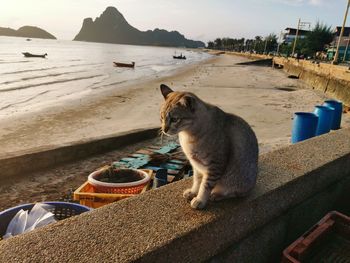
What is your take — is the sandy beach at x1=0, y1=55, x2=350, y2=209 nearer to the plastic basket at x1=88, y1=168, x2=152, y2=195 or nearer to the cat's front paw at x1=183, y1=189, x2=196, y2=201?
the plastic basket at x1=88, y1=168, x2=152, y2=195

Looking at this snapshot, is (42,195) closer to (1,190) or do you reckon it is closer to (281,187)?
(1,190)

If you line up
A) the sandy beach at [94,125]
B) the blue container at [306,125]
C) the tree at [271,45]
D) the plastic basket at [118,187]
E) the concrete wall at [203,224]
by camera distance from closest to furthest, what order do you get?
1. the concrete wall at [203,224]
2. the plastic basket at [118,187]
3. the sandy beach at [94,125]
4. the blue container at [306,125]
5. the tree at [271,45]

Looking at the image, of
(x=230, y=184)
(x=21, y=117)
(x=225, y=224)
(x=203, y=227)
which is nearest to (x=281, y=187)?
(x=230, y=184)

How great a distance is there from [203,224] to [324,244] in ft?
5.74

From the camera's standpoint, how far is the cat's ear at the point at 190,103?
104 inches

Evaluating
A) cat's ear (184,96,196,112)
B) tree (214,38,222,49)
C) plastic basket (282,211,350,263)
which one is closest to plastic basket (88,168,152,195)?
cat's ear (184,96,196,112)

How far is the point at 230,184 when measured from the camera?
2.79 meters

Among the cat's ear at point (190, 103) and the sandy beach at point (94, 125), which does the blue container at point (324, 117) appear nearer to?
the sandy beach at point (94, 125)

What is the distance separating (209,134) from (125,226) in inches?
42.3

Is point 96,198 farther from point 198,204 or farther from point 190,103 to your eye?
point 190,103

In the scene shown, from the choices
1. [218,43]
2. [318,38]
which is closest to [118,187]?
[318,38]

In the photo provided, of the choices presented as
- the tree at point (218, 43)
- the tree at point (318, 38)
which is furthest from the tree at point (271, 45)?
the tree at point (218, 43)

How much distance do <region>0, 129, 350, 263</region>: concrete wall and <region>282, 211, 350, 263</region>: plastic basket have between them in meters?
0.24

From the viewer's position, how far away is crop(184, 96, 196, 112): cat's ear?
8.67 ft
